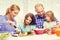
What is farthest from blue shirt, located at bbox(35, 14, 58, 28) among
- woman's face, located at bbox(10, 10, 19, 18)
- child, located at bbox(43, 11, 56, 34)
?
woman's face, located at bbox(10, 10, 19, 18)

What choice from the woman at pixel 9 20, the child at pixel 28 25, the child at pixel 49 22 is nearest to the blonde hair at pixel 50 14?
the child at pixel 49 22

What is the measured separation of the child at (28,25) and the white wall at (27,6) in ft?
0.14

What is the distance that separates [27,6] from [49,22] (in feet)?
0.93

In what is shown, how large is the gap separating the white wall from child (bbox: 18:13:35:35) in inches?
1.6

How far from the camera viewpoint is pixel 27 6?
49.4 inches

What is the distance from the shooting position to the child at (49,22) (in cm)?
129

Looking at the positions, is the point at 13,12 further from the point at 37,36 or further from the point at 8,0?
the point at 37,36

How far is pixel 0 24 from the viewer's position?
1210 mm

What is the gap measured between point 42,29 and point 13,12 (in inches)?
13.4

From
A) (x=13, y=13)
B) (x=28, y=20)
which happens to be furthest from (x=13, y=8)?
(x=28, y=20)

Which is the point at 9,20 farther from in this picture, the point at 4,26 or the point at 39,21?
the point at 39,21

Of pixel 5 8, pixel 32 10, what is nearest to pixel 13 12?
pixel 5 8

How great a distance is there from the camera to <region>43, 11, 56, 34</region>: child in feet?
4.22

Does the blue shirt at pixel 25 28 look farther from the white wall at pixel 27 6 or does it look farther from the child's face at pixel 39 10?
the child's face at pixel 39 10
